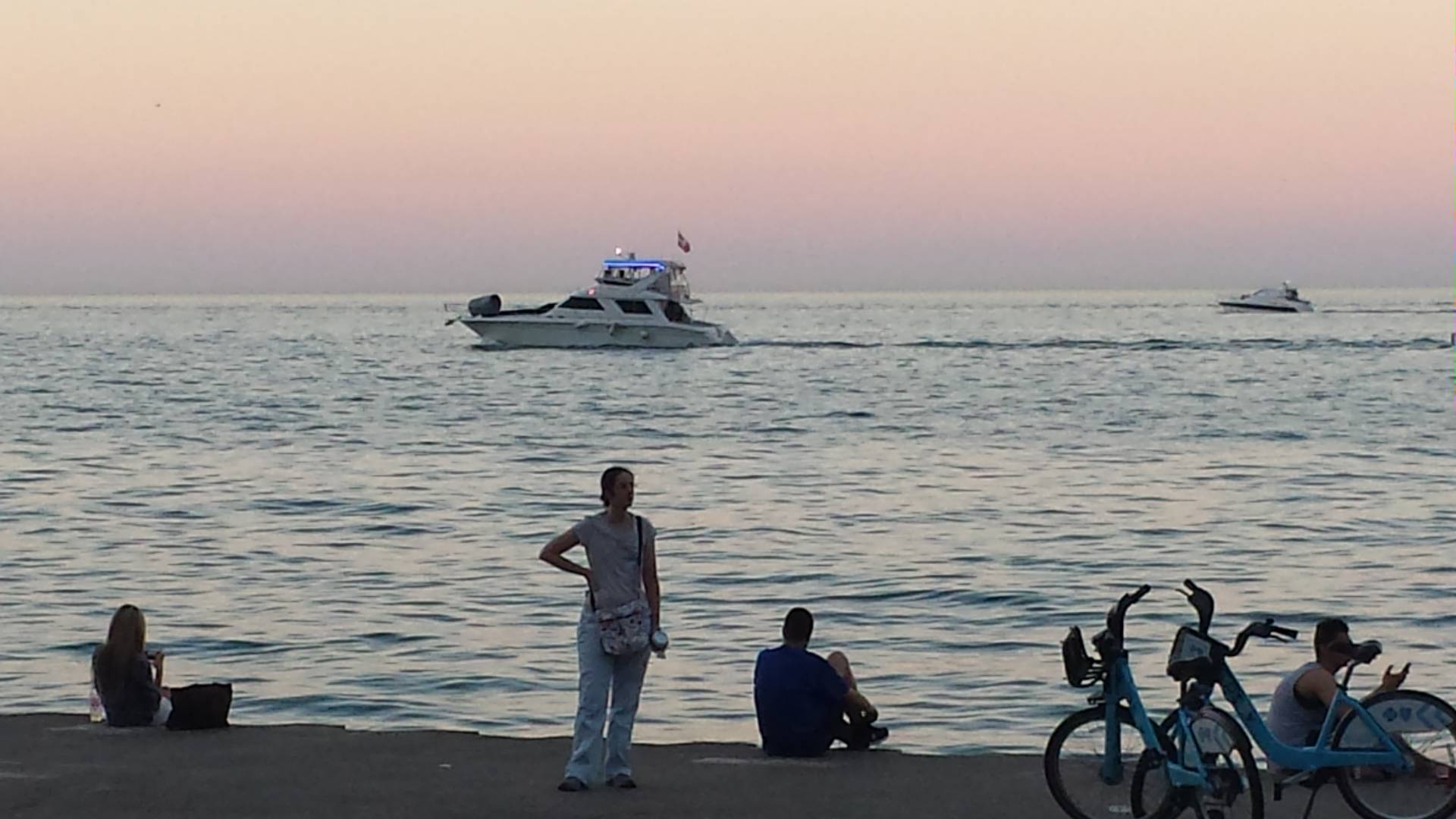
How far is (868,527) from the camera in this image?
3130 centimetres

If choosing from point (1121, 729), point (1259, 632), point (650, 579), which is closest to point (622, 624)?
point (650, 579)

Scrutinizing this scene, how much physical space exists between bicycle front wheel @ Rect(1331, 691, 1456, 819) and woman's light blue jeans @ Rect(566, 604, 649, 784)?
3329 mm

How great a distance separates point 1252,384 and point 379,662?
6408 centimetres

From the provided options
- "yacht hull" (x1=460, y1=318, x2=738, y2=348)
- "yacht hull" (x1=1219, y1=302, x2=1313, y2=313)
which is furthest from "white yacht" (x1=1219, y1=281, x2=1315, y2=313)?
"yacht hull" (x1=460, y1=318, x2=738, y2=348)

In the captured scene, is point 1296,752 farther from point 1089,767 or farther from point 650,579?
point 650,579

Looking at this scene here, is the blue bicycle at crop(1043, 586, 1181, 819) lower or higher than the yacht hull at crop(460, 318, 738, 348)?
higher

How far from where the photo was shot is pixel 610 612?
10.0m

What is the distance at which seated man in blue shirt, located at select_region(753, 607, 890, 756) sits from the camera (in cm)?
1147

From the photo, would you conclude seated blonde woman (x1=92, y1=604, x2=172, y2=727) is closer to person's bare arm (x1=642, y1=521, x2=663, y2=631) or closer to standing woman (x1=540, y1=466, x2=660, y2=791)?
standing woman (x1=540, y1=466, x2=660, y2=791)

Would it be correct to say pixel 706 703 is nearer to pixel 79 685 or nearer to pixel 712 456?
pixel 79 685

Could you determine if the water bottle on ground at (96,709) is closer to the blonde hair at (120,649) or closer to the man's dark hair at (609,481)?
the blonde hair at (120,649)

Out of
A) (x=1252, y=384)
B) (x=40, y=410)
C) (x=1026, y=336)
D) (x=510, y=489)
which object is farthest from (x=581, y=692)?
(x=1026, y=336)

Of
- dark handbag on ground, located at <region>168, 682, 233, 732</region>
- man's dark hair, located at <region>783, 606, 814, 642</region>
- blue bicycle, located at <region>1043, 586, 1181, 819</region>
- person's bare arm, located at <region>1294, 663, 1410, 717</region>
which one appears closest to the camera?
blue bicycle, located at <region>1043, 586, 1181, 819</region>

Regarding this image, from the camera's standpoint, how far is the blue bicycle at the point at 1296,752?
28.3ft
